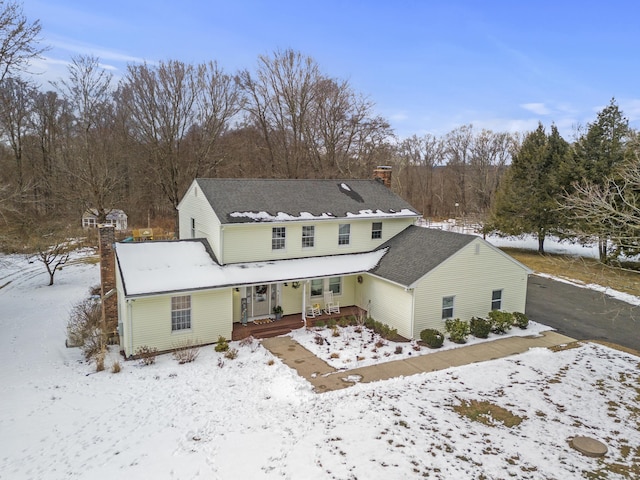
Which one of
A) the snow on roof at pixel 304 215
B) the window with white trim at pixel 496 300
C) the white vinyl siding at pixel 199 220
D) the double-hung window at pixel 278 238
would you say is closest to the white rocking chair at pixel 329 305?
the double-hung window at pixel 278 238

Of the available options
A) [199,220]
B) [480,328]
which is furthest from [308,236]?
[480,328]

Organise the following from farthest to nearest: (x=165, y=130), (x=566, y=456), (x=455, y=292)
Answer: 1. (x=165, y=130)
2. (x=455, y=292)
3. (x=566, y=456)

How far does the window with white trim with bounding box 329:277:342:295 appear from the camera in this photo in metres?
19.3

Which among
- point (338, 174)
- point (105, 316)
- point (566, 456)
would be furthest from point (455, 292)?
point (338, 174)

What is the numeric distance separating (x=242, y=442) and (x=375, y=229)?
43.4 ft

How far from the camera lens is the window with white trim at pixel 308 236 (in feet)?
62.8

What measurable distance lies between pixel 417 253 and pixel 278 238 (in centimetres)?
600

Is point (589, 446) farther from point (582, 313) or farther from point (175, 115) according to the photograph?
point (175, 115)

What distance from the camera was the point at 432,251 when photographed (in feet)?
57.8

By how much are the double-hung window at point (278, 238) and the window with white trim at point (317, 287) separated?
2.12 m

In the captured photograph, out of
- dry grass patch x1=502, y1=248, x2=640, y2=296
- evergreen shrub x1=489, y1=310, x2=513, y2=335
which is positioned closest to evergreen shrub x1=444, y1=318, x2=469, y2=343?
evergreen shrub x1=489, y1=310, x2=513, y2=335

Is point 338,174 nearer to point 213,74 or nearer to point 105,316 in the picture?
point 213,74

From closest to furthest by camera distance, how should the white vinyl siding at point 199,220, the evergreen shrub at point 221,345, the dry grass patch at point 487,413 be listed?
the dry grass patch at point 487,413, the evergreen shrub at point 221,345, the white vinyl siding at point 199,220

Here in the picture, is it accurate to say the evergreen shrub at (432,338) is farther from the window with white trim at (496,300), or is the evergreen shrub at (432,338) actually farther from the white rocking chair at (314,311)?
the white rocking chair at (314,311)
